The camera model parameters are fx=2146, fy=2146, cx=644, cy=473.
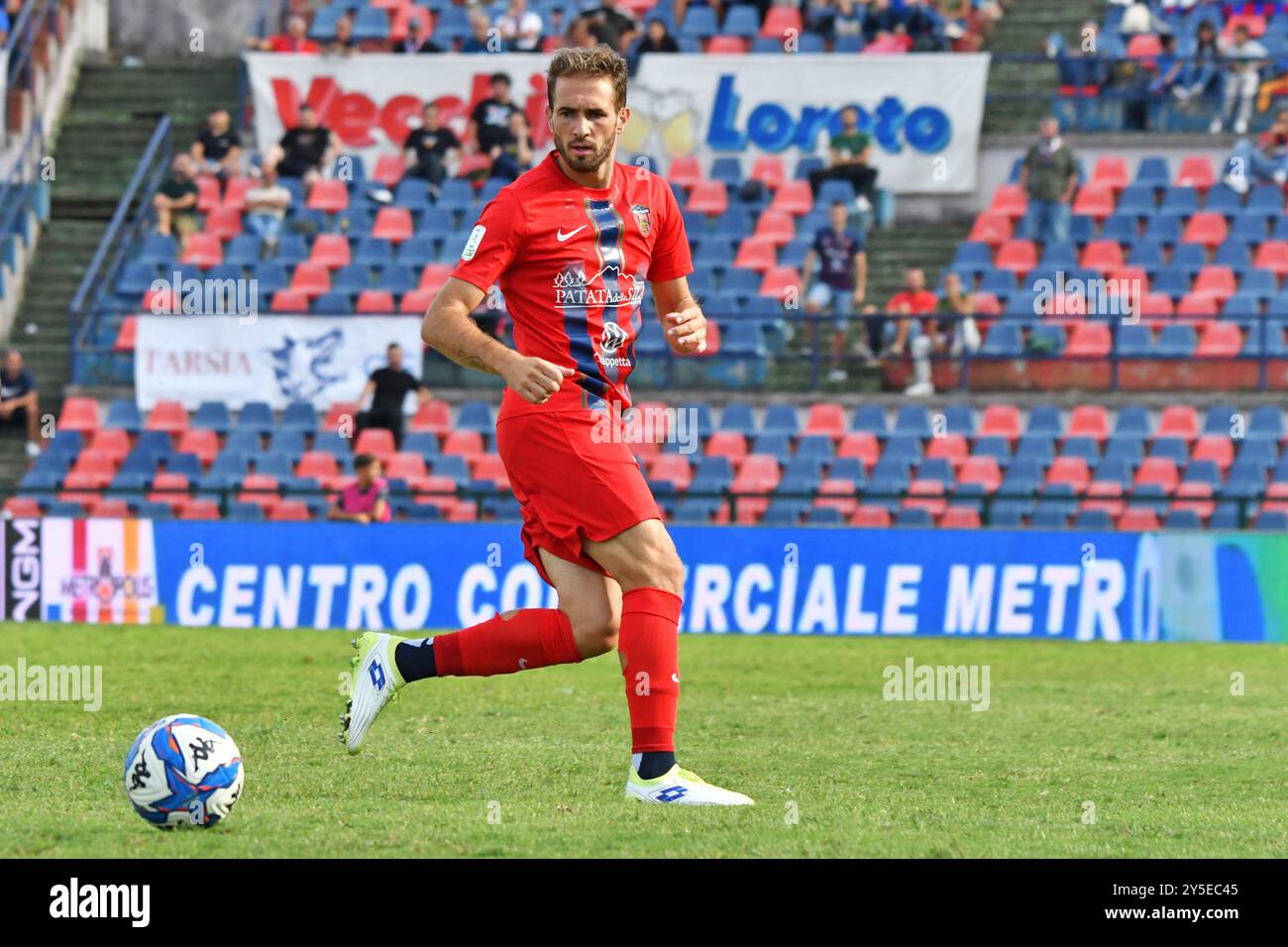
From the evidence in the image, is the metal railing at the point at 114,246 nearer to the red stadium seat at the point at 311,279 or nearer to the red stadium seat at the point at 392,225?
the red stadium seat at the point at 311,279

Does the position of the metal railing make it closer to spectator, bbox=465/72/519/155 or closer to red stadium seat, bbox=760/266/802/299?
spectator, bbox=465/72/519/155

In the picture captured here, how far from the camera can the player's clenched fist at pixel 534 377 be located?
6848 millimetres

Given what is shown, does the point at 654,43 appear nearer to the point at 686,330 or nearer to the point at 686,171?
the point at 686,171

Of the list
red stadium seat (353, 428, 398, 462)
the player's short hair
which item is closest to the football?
the player's short hair

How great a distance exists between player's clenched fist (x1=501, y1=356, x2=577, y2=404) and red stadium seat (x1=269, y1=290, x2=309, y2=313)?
52.5 feet

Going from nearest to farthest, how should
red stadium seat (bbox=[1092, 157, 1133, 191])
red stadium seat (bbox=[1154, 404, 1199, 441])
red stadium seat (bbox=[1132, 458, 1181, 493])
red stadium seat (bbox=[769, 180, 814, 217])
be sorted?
red stadium seat (bbox=[1132, 458, 1181, 493]) → red stadium seat (bbox=[1154, 404, 1199, 441]) → red stadium seat (bbox=[1092, 157, 1133, 191]) → red stadium seat (bbox=[769, 180, 814, 217])

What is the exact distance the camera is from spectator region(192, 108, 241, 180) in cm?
2452

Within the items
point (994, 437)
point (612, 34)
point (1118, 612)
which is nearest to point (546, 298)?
point (1118, 612)

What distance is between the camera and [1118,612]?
1670 cm

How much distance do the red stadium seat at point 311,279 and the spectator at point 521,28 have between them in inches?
155
